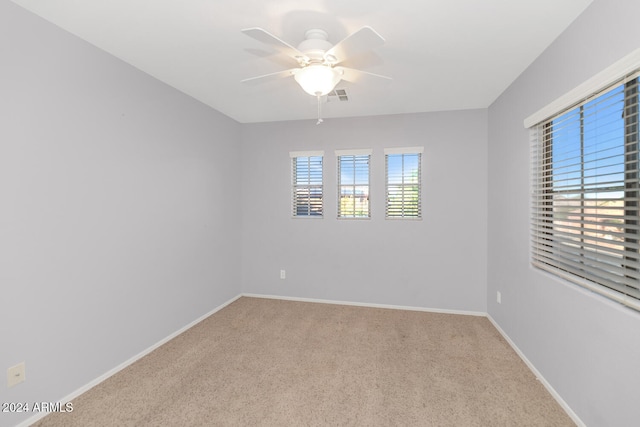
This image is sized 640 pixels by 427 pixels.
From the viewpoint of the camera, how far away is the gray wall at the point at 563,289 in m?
Answer: 1.56

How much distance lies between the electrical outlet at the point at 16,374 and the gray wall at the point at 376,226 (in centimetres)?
278

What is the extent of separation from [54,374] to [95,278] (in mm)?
668

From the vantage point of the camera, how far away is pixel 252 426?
188 centimetres

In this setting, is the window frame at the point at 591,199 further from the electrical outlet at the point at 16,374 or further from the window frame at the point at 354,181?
the electrical outlet at the point at 16,374

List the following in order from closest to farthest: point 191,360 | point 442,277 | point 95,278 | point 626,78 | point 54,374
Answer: point 626,78
point 54,374
point 95,278
point 191,360
point 442,277

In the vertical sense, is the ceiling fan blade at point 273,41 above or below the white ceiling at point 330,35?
below

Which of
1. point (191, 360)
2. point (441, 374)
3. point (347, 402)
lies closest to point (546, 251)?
point (441, 374)

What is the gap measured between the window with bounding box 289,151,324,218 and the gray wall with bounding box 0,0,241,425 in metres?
1.41

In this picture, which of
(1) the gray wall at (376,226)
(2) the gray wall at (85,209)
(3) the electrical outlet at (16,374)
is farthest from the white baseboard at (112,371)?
(1) the gray wall at (376,226)

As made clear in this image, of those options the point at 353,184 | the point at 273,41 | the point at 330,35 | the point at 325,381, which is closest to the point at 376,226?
the point at 353,184

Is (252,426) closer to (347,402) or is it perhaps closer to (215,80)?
(347,402)

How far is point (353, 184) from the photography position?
419 centimetres

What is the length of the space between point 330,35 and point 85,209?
2.25m

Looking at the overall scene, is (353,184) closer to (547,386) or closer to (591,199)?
(591,199)
